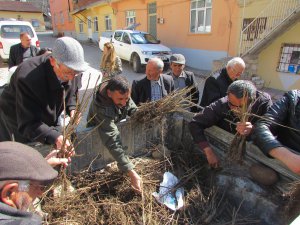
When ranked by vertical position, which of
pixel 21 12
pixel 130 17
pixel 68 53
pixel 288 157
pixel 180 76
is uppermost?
pixel 21 12

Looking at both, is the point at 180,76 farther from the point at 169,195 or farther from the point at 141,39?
the point at 141,39

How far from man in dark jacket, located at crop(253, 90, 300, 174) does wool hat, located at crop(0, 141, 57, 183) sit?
1.50 meters

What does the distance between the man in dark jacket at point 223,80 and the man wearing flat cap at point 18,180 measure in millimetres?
2481

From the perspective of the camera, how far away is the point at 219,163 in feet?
7.44

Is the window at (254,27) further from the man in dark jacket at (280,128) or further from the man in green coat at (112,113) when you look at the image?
the man in green coat at (112,113)

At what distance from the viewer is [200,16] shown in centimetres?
1013

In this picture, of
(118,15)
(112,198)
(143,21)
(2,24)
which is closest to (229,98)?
(112,198)

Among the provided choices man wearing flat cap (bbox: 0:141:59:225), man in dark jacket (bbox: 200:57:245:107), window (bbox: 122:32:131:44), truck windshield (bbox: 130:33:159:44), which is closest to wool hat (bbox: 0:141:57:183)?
man wearing flat cap (bbox: 0:141:59:225)

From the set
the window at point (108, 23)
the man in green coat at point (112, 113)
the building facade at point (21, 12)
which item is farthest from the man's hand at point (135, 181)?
the building facade at point (21, 12)

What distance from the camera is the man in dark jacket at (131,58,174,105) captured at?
322 centimetres

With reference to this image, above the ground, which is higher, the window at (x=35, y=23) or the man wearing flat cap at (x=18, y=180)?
the window at (x=35, y=23)

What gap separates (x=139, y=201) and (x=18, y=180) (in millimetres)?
1340

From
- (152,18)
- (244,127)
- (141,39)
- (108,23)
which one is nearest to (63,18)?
(108,23)

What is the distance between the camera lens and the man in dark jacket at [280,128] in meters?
1.78
